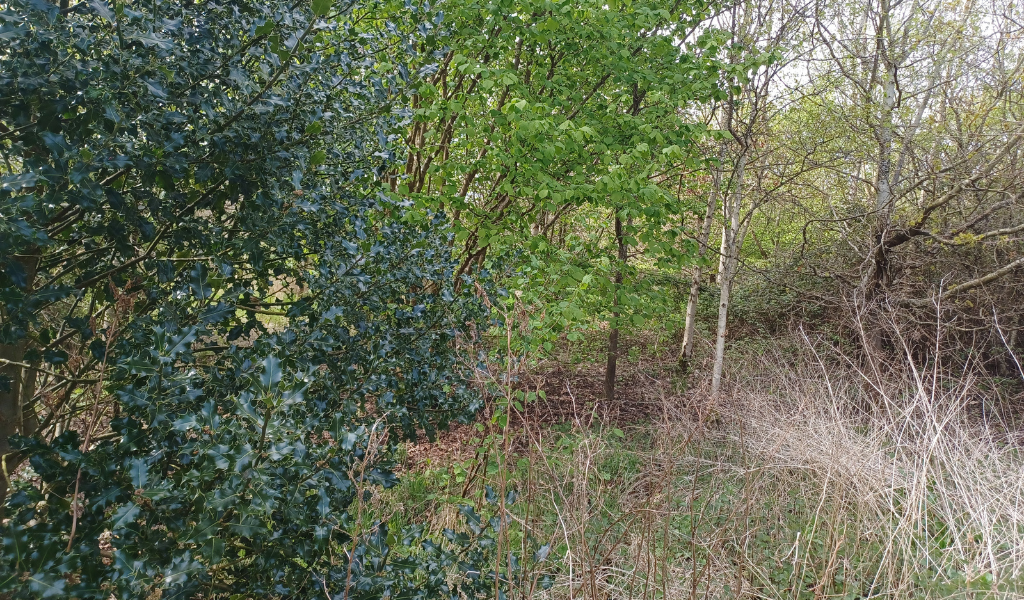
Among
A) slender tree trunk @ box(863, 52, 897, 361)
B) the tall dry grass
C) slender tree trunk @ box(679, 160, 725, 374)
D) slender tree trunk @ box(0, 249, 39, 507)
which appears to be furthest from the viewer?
slender tree trunk @ box(679, 160, 725, 374)

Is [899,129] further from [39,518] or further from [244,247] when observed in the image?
[39,518]

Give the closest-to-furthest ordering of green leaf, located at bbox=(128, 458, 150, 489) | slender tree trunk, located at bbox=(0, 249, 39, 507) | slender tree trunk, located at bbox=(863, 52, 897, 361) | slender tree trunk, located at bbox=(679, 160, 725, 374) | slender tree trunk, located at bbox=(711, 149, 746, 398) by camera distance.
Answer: green leaf, located at bbox=(128, 458, 150, 489) < slender tree trunk, located at bbox=(0, 249, 39, 507) < slender tree trunk, located at bbox=(711, 149, 746, 398) < slender tree trunk, located at bbox=(863, 52, 897, 361) < slender tree trunk, located at bbox=(679, 160, 725, 374)

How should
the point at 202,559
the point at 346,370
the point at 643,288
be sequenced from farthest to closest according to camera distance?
the point at 643,288
the point at 346,370
the point at 202,559

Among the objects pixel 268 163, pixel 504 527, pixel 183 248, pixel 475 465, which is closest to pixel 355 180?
pixel 268 163

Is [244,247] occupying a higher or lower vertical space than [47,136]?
lower

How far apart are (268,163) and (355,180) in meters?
0.49

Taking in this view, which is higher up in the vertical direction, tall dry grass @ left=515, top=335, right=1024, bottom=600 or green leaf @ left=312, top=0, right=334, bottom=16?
green leaf @ left=312, top=0, right=334, bottom=16

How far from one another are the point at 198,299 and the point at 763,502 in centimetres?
358

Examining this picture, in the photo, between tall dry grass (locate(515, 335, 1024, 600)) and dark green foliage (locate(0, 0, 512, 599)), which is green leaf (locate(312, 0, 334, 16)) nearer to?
dark green foliage (locate(0, 0, 512, 599))

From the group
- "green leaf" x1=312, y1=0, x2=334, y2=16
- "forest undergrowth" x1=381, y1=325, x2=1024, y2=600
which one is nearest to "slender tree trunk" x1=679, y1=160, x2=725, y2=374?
Result: "forest undergrowth" x1=381, y1=325, x2=1024, y2=600

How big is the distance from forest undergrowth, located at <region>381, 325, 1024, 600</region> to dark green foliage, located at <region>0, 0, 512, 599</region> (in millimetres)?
585

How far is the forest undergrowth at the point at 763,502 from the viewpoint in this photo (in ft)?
8.21

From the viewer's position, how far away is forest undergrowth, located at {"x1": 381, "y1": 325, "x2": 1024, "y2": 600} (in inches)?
98.6

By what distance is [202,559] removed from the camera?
1510mm
